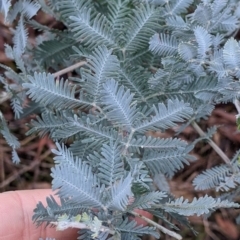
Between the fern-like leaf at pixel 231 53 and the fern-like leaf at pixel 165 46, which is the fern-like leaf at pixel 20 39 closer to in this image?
the fern-like leaf at pixel 165 46

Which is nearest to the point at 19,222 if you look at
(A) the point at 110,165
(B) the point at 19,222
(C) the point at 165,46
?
(B) the point at 19,222

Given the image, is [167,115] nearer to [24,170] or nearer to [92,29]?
[92,29]

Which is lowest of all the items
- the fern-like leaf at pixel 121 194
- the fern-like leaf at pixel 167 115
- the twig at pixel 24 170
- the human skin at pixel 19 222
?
the twig at pixel 24 170

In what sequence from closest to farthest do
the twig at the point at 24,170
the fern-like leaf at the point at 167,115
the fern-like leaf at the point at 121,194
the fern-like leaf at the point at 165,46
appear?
the fern-like leaf at the point at 121,194, the fern-like leaf at the point at 167,115, the fern-like leaf at the point at 165,46, the twig at the point at 24,170

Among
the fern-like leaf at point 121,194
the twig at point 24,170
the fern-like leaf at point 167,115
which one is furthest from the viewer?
the twig at point 24,170

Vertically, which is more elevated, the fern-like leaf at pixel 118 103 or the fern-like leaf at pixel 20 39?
the fern-like leaf at pixel 20 39

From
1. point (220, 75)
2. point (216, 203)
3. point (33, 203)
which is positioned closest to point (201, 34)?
point (220, 75)

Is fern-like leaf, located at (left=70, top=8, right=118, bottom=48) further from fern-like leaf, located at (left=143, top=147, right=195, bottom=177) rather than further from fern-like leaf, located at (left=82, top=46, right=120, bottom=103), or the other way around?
fern-like leaf, located at (left=143, top=147, right=195, bottom=177)

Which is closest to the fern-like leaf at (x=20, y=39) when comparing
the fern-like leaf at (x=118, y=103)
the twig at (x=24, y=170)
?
the fern-like leaf at (x=118, y=103)

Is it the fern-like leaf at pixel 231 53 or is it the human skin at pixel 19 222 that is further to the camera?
the human skin at pixel 19 222
